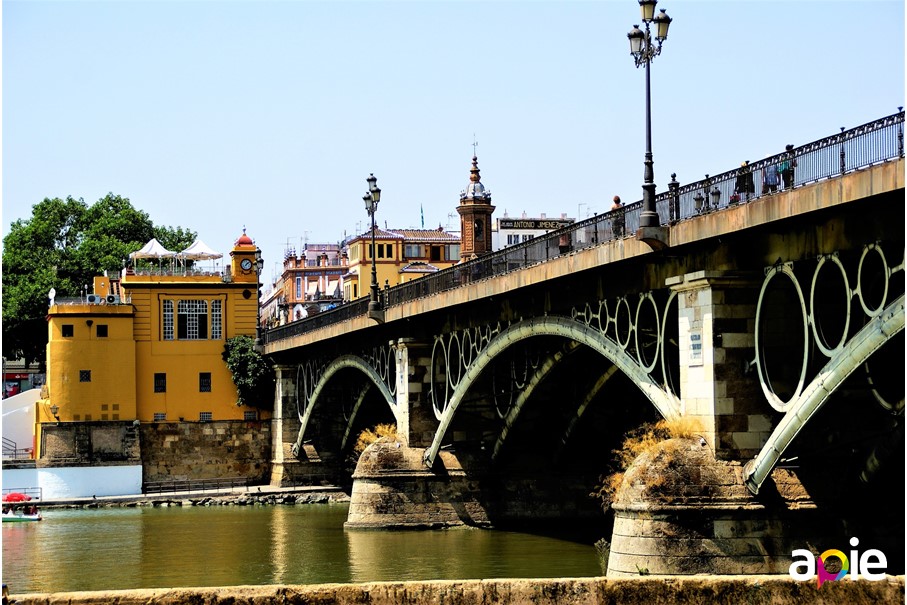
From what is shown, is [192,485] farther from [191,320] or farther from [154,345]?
[191,320]

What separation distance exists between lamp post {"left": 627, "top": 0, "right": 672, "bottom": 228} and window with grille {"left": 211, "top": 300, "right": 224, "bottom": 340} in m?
47.7

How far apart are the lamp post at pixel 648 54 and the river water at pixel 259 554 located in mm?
8738

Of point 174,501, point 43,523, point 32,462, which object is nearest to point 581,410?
point 43,523

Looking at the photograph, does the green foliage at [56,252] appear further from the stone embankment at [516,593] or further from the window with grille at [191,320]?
the stone embankment at [516,593]

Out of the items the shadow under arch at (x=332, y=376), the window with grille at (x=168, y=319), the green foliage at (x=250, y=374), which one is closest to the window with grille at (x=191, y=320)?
the window with grille at (x=168, y=319)

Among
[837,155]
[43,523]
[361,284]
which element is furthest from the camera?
[361,284]

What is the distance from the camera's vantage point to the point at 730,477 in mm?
26891

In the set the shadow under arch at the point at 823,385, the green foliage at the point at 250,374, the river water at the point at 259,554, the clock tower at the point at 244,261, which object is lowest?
the river water at the point at 259,554

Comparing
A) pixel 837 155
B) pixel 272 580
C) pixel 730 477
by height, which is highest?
pixel 837 155

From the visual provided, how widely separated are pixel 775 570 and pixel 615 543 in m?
2.97

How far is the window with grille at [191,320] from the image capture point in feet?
245

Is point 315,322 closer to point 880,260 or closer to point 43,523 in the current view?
point 43,523

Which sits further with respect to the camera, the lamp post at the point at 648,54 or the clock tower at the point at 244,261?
the clock tower at the point at 244,261

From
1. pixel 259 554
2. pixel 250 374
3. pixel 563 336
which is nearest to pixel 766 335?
pixel 563 336
